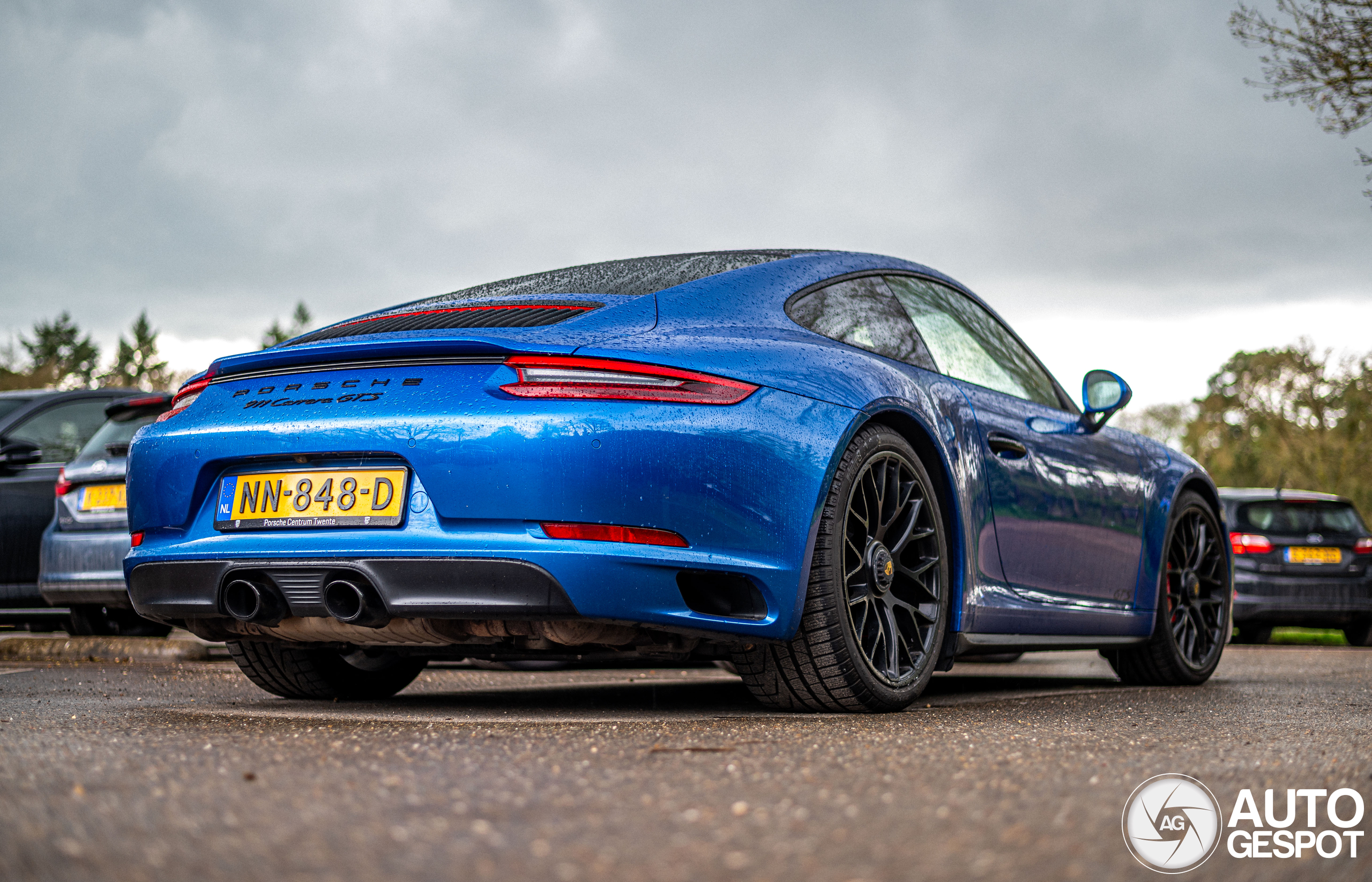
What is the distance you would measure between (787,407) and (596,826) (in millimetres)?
1745

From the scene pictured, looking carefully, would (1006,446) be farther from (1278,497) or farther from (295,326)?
(295,326)

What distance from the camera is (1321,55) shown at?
35.7ft

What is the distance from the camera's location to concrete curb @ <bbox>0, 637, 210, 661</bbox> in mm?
6816

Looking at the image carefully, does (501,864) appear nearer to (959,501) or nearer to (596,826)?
(596,826)

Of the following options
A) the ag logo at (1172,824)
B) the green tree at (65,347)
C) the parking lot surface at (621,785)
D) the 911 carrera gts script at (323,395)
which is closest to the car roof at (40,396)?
the parking lot surface at (621,785)

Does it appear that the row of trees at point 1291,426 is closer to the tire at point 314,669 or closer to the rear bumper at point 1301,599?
the rear bumper at point 1301,599

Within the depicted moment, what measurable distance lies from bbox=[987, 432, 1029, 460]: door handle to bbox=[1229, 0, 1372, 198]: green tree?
7.59 metres

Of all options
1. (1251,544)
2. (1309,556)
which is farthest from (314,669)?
(1309,556)

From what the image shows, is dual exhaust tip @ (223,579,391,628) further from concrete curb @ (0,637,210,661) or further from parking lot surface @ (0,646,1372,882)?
concrete curb @ (0,637,210,661)

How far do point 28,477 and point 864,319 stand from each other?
5532 millimetres

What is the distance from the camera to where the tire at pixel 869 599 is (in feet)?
12.2

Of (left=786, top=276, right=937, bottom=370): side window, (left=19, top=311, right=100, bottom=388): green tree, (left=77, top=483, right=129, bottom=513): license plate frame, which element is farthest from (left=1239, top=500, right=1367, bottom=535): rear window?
(left=19, top=311, right=100, bottom=388): green tree

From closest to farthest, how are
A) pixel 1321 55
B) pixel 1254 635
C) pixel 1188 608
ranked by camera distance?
pixel 1188 608 < pixel 1321 55 < pixel 1254 635

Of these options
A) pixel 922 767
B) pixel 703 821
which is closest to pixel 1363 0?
pixel 922 767
